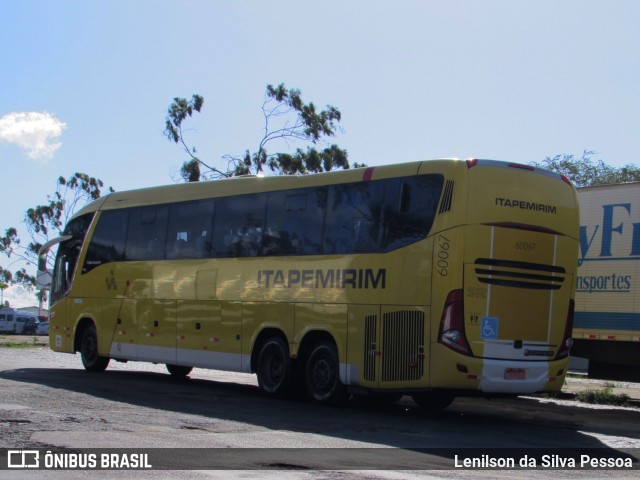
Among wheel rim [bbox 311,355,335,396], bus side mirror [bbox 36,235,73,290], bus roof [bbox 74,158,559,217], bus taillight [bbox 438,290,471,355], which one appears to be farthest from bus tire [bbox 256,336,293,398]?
bus side mirror [bbox 36,235,73,290]

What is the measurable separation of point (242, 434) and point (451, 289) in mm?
3743

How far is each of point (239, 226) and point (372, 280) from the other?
3700 millimetres

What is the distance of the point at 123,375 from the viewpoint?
67.4ft

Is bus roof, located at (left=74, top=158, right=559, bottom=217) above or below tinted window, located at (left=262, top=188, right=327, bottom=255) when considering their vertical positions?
above

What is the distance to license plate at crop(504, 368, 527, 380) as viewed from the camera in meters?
13.2

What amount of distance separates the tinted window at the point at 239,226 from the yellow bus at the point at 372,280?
0.03 metres

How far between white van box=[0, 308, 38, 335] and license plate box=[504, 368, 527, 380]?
5909 cm

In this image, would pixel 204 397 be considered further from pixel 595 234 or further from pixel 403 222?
pixel 595 234

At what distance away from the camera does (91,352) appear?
68.9ft

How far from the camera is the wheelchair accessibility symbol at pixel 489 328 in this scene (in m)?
13.1

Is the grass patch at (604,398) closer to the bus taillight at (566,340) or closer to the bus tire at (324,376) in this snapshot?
the bus taillight at (566,340)

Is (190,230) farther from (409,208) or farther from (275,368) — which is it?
(409,208)

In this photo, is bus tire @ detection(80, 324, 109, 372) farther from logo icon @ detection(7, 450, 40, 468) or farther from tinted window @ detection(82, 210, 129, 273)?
logo icon @ detection(7, 450, 40, 468)

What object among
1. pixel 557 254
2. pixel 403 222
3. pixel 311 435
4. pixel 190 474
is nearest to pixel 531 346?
pixel 557 254
